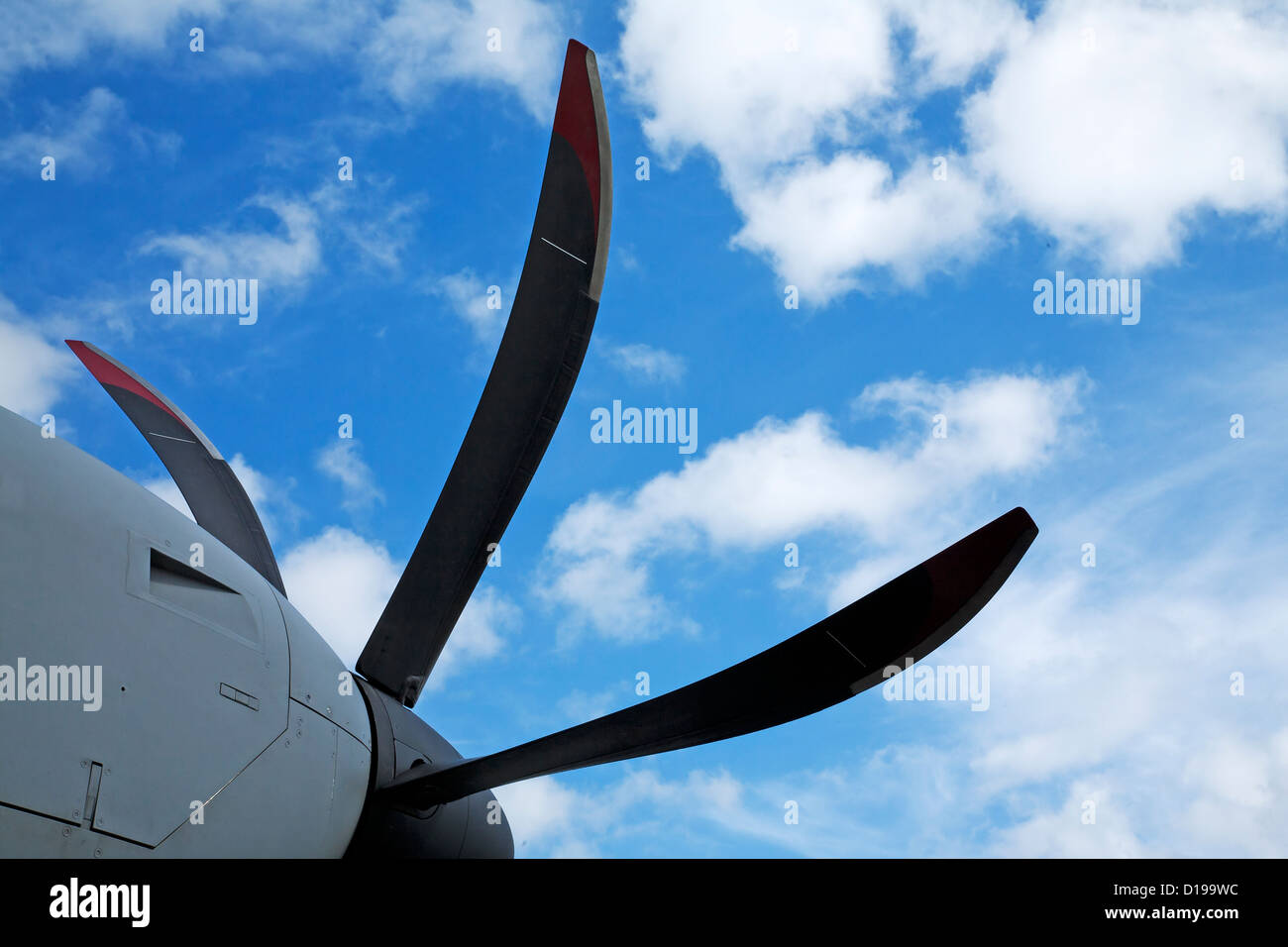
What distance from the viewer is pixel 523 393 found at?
5941 mm

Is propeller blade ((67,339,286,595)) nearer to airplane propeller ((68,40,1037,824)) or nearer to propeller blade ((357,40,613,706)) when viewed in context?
airplane propeller ((68,40,1037,824))

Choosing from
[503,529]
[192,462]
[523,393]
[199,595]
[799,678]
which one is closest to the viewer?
[199,595]

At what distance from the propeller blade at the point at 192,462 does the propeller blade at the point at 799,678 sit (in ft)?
8.40

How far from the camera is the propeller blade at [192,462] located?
7094 millimetres

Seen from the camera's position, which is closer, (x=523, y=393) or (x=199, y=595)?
(x=199, y=595)

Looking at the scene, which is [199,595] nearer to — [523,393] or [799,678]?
[523,393]

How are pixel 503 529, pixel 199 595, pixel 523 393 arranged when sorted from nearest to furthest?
pixel 199 595
pixel 523 393
pixel 503 529

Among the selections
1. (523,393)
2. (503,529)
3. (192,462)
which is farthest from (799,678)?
(192,462)

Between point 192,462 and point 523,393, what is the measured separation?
3220mm

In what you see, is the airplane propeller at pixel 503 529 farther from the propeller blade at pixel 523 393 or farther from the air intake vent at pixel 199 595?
the air intake vent at pixel 199 595

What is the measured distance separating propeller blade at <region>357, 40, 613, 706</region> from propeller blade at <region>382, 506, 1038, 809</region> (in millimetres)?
1198

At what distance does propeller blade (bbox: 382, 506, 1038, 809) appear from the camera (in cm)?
433
